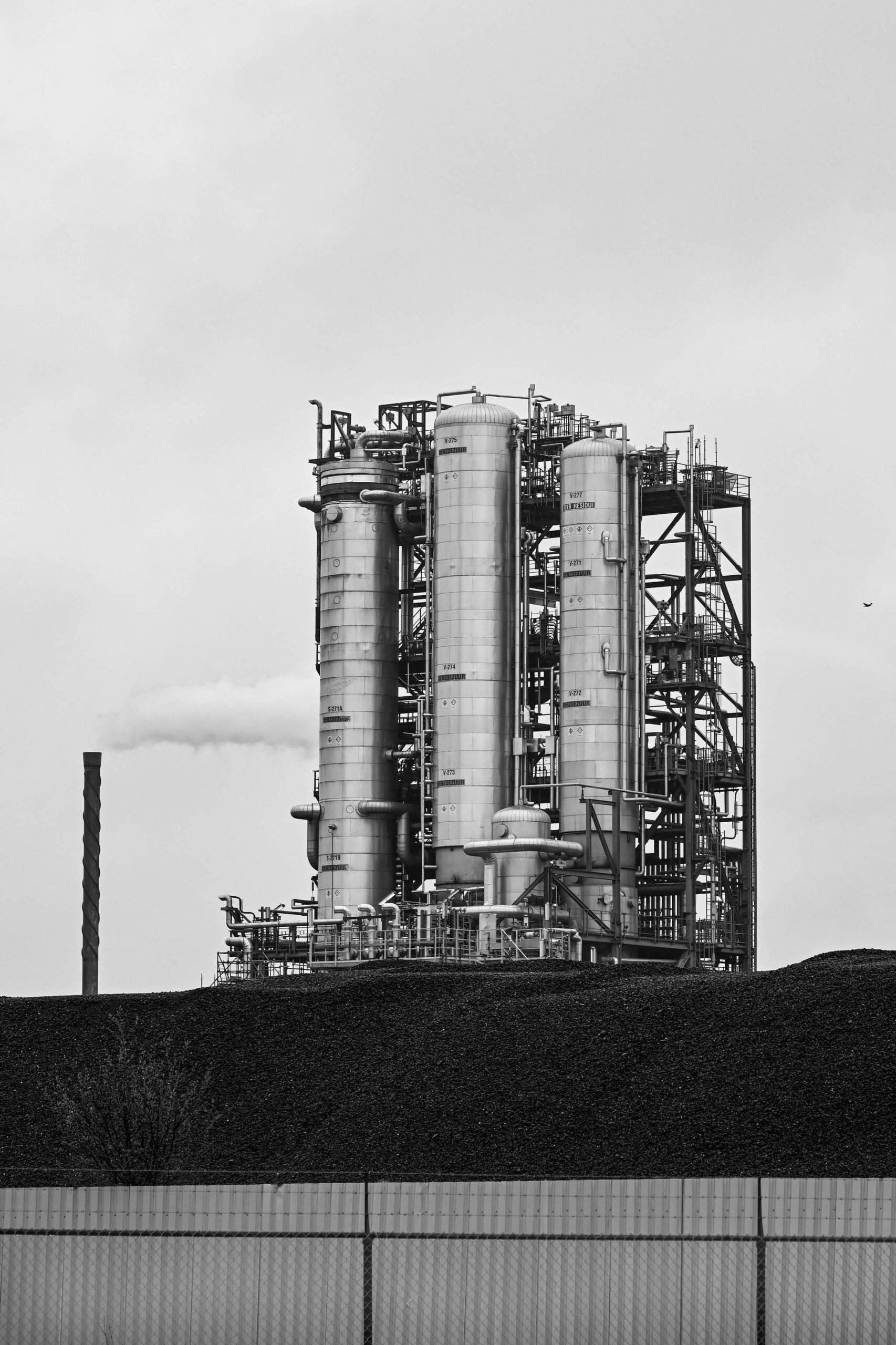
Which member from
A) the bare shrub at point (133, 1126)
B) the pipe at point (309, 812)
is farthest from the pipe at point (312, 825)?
the bare shrub at point (133, 1126)

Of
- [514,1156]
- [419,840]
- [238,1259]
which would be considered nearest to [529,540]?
[419,840]

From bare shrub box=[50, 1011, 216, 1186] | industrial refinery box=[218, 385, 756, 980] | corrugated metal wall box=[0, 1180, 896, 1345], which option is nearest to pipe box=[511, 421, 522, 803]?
industrial refinery box=[218, 385, 756, 980]

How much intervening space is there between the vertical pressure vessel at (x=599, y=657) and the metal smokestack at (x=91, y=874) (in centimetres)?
1575

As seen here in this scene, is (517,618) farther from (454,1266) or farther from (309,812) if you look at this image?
(454,1266)

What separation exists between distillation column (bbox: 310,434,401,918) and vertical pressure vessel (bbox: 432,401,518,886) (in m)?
2.95

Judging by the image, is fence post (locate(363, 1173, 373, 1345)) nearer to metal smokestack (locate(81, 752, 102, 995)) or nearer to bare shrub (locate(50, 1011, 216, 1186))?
bare shrub (locate(50, 1011, 216, 1186))

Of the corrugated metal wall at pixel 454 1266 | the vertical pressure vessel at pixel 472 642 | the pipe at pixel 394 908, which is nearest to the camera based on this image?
the corrugated metal wall at pixel 454 1266

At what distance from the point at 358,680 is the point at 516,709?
6322 millimetres

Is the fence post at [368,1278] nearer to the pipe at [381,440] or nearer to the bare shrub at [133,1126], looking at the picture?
the bare shrub at [133,1126]

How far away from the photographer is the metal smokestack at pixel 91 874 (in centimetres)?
7556

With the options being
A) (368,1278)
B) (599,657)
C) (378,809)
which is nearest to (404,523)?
(599,657)

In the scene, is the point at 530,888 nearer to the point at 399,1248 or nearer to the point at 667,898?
the point at 667,898

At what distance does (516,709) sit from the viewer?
260 ft

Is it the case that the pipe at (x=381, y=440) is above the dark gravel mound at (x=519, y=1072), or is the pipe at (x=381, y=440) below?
above
